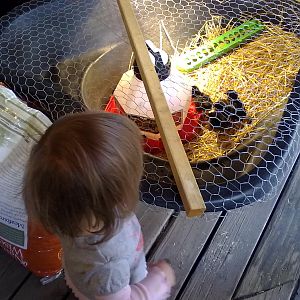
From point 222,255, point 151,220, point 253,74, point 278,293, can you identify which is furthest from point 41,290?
point 253,74

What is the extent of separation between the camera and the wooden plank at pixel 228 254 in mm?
1065

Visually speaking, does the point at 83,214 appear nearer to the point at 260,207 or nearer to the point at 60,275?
the point at 60,275

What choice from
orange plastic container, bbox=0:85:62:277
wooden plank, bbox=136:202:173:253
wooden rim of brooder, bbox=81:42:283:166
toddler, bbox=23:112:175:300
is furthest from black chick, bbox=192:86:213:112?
toddler, bbox=23:112:175:300

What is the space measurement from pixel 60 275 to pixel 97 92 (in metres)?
0.39

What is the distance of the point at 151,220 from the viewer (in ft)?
3.81

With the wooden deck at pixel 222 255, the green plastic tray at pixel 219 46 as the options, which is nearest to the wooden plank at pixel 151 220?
the wooden deck at pixel 222 255

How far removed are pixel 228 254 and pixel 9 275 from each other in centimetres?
46

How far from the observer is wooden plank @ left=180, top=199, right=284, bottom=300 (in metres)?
1.07

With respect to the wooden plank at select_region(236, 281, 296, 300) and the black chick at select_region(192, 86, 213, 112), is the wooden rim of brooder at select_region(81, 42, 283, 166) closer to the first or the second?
the black chick at select_region(192, 86, 213, 112)

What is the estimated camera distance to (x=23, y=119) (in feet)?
3.03

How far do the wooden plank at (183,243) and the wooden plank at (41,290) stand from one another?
0.19 meters

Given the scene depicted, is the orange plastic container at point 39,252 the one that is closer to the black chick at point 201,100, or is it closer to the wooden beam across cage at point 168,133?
the wooden beam across cage at point 168,133

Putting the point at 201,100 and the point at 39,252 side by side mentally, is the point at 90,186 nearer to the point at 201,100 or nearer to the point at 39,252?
the point at 39,252

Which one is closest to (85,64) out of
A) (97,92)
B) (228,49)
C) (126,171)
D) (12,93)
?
(97,92)
